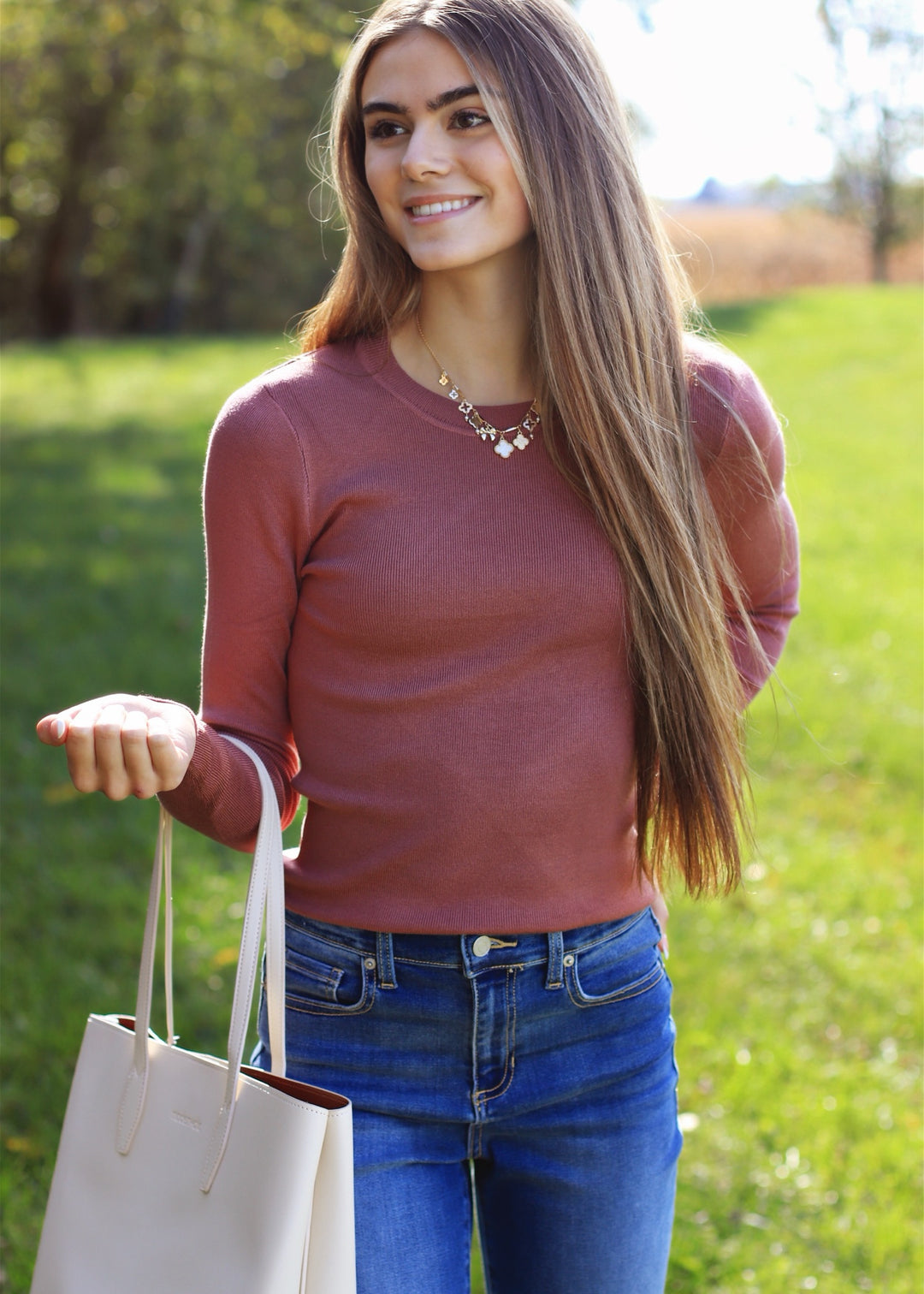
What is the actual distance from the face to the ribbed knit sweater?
217 mm

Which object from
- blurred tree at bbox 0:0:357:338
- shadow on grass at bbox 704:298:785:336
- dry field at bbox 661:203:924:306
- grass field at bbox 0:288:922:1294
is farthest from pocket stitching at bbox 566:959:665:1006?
dry field at bbox 661:203:924:306

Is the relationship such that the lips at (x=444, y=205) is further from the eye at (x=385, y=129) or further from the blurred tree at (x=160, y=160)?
the blurred tree at (x=160, y=160)

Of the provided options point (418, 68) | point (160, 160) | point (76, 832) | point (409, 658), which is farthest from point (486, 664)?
point (160, 160)

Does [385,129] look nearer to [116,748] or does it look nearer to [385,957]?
[116,748]

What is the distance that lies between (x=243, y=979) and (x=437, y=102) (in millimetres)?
1196

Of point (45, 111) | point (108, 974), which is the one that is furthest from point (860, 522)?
point (45, 111)

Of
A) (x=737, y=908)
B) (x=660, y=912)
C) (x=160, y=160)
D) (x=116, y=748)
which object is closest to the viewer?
(x=116, y=748)

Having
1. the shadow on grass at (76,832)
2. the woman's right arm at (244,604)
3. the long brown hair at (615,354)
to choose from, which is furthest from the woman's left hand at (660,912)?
the shadow on grass at (76,832)

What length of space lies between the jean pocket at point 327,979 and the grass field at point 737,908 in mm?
869

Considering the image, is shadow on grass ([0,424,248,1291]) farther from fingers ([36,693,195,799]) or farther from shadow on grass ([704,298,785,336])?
shadow on grass ([704,298,785,336])

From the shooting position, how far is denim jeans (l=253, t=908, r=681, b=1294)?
1.77 metres

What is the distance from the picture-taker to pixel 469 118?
73.7 inches

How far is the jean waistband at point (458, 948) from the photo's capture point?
1.78 meters

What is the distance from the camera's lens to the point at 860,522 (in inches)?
366
